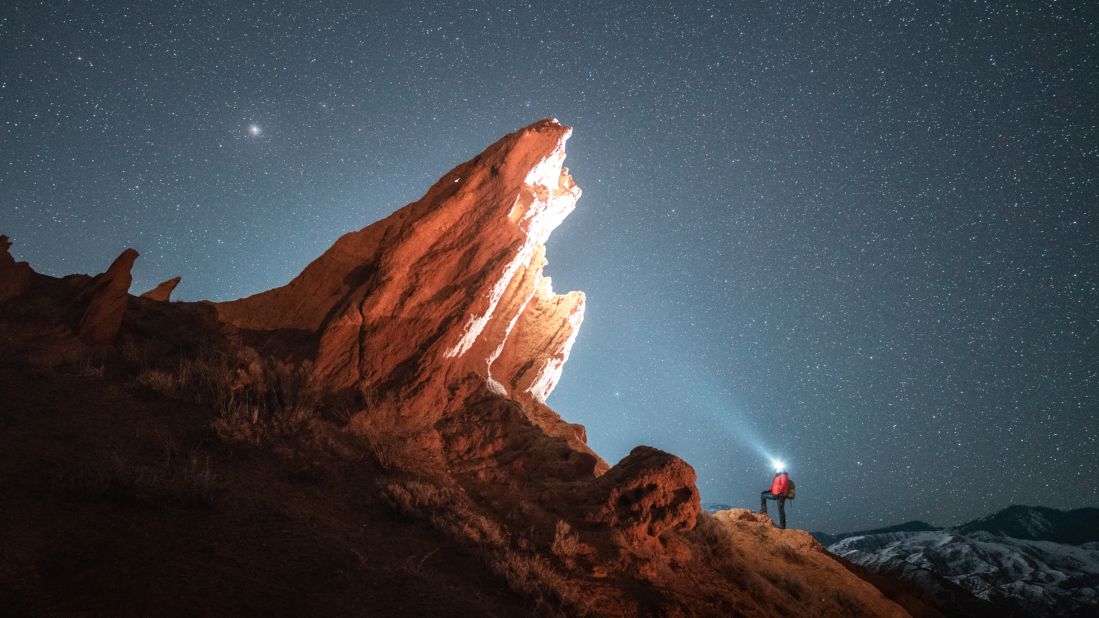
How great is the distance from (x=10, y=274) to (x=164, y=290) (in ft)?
Result: 16.2

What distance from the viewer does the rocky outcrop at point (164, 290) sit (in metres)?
17.3

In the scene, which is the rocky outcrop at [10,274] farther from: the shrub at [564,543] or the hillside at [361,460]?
the shrub at [564,543]

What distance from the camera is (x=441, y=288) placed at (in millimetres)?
14195

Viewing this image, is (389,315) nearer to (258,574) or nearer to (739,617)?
(258,574)

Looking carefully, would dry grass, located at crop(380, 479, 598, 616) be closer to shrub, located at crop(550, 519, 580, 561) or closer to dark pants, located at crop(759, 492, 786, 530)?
shrub, located at crop(550, 519, 580, 561)

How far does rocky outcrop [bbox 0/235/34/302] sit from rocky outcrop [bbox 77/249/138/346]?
1.92 meters

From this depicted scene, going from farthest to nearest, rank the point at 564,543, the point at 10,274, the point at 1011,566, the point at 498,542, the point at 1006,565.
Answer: the point at 1006,565
the point at 1011,566
the point at 10,274
the point at 564,543
the point at 498,542

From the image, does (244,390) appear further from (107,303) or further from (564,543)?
(564,543)

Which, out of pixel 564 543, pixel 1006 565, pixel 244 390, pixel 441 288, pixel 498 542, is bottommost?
pixel 498 542

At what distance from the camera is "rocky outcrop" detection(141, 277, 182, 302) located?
680 inches

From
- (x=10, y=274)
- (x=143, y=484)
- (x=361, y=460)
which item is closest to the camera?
(x=143, y=484)

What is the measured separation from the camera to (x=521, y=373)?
1805 cm

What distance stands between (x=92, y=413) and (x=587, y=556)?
8.60 m

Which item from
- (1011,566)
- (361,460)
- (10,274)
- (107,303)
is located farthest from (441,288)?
(1011,566)
